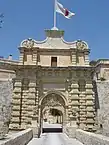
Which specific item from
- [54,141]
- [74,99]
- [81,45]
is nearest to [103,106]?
[74,99]

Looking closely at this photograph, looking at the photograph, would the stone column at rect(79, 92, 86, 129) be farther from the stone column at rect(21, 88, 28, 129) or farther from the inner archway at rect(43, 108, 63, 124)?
the inner archway at rect(43, 108, 63, 124)

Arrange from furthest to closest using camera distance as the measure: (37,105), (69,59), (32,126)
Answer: (69,59), (37,105), (32,126)

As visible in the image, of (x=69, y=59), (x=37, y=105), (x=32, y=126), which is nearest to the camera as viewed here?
(x=32, y=126)

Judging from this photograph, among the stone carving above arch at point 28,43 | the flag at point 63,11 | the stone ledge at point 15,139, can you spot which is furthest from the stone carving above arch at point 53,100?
the stone ledge at point 15,139

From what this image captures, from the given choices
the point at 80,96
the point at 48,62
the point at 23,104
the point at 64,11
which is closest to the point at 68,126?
the point at 80,96

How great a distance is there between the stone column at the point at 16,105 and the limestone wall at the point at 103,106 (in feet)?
24.4

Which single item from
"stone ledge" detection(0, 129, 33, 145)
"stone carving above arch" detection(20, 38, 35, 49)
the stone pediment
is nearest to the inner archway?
the stone pediment

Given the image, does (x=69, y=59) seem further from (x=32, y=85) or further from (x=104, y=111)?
(x=104, y=111)

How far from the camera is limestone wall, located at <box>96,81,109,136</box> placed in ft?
74.1

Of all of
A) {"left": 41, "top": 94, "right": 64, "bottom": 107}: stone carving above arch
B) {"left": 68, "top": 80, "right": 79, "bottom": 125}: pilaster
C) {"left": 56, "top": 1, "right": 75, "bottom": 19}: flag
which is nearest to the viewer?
{"left": 68, "top": 80, "right": 79, "bottom": 125}: pilaster

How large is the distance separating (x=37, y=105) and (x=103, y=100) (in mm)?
6874

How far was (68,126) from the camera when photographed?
19.9 m

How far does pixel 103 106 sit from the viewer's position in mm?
23453

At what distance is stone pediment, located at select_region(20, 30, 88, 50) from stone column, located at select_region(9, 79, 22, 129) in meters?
3.72
